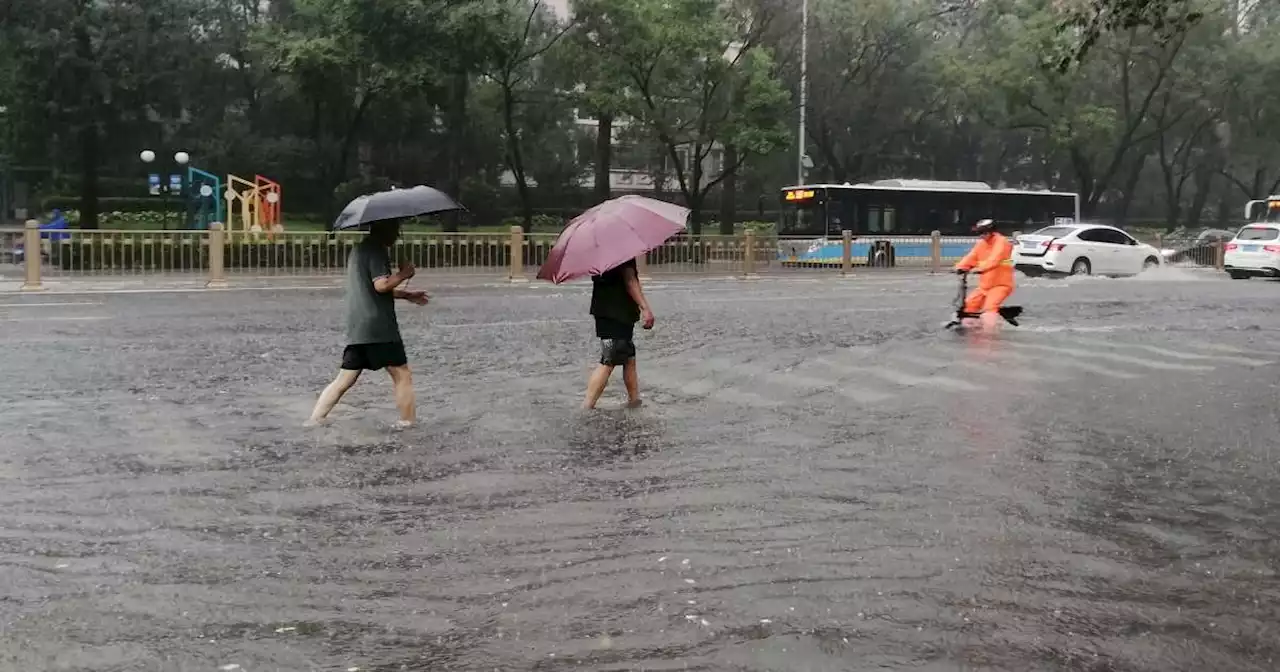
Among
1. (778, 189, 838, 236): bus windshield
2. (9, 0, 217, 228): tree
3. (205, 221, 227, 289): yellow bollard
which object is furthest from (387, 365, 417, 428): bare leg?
(9, 0, 217, 228): tree

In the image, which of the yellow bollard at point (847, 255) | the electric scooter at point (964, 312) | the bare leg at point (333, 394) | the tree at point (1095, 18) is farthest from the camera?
the yellow bollard at point (847, 255)

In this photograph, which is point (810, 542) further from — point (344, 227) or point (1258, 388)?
point (1258, 388)

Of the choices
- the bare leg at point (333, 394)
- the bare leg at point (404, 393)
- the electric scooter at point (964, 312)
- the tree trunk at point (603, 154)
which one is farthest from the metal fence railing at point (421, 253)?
the bare leg at point (333, 394)

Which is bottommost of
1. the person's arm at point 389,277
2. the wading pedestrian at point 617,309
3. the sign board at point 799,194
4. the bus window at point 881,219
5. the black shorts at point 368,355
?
the black shorts at point 368,355

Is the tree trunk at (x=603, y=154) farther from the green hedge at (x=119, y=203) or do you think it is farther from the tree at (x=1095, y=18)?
the tree at (x=1095, y=18)

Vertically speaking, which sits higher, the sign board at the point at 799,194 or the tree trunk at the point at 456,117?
the tree trunk at the point at 456,117

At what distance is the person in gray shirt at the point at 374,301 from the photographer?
7.89 m

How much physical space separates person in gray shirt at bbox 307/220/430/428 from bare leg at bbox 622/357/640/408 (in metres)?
1.79

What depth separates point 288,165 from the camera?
1820 inches

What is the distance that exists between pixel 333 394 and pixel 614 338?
200cm

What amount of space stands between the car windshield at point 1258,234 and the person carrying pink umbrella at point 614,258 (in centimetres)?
2681

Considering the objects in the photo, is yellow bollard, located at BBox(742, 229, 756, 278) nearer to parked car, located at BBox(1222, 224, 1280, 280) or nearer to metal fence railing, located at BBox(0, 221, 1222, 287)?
metal fence railing, located at BBox(0, 221, 1222, 287)

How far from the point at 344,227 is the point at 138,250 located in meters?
17.0

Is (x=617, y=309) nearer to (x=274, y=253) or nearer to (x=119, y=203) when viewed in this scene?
(x=274, y=253)
